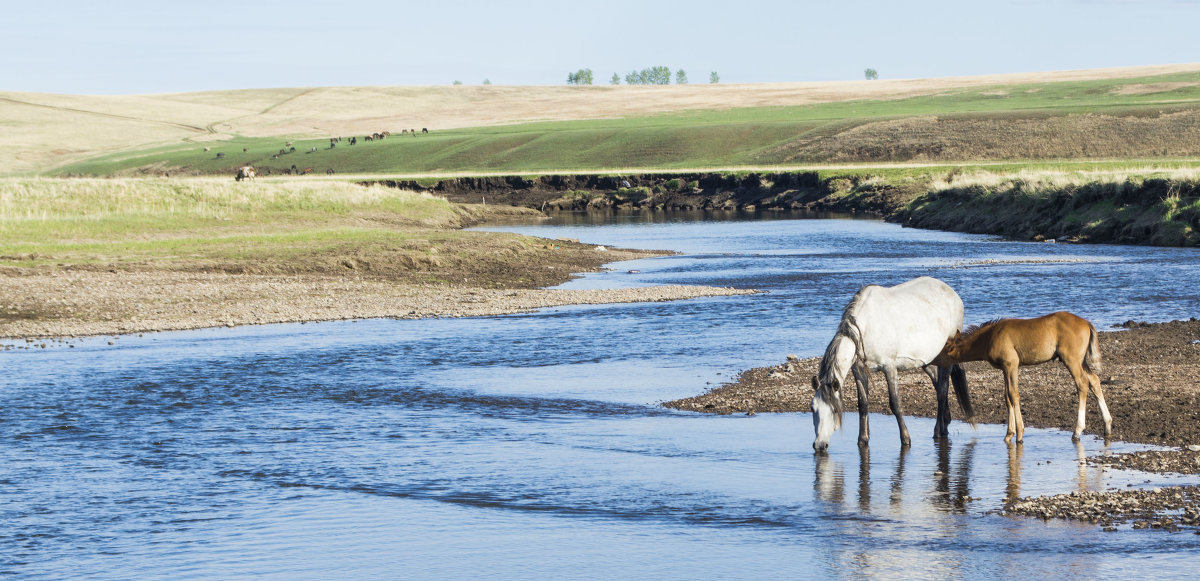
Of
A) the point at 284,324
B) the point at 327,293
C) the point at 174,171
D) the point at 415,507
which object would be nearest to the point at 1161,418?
the point at 415,507

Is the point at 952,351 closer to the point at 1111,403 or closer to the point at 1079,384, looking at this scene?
the point at 1079,384

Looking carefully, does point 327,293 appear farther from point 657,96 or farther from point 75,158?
point 657,96

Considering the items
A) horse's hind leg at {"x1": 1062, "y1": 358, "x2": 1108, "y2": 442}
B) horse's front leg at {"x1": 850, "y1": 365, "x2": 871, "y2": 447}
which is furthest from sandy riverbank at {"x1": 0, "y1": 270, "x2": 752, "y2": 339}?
horse's hind leg at {"x1": 1062, "y1": 358, "x2": 1108, "y2": 442}

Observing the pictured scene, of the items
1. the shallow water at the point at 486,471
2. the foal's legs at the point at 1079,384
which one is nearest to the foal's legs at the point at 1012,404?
the shallow water at the point at 486,471

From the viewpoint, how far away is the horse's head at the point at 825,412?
1622 centimetres

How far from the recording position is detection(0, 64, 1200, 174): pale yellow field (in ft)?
493

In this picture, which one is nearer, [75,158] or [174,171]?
[174,171]

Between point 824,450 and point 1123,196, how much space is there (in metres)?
46.5

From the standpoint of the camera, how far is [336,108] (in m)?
179

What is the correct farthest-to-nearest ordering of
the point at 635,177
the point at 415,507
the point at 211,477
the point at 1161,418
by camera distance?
the point at 635,177, the point at 1161,418, the point at 211,477, the point at 415,507

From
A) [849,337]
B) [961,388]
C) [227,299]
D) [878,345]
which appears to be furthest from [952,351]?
[227,299]

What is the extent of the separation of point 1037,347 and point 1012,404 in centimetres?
A: 82

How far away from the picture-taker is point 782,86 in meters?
197

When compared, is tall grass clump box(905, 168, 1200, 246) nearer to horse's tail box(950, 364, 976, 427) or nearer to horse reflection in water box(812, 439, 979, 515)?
horse's tail box(950, 364, 976, 427)
